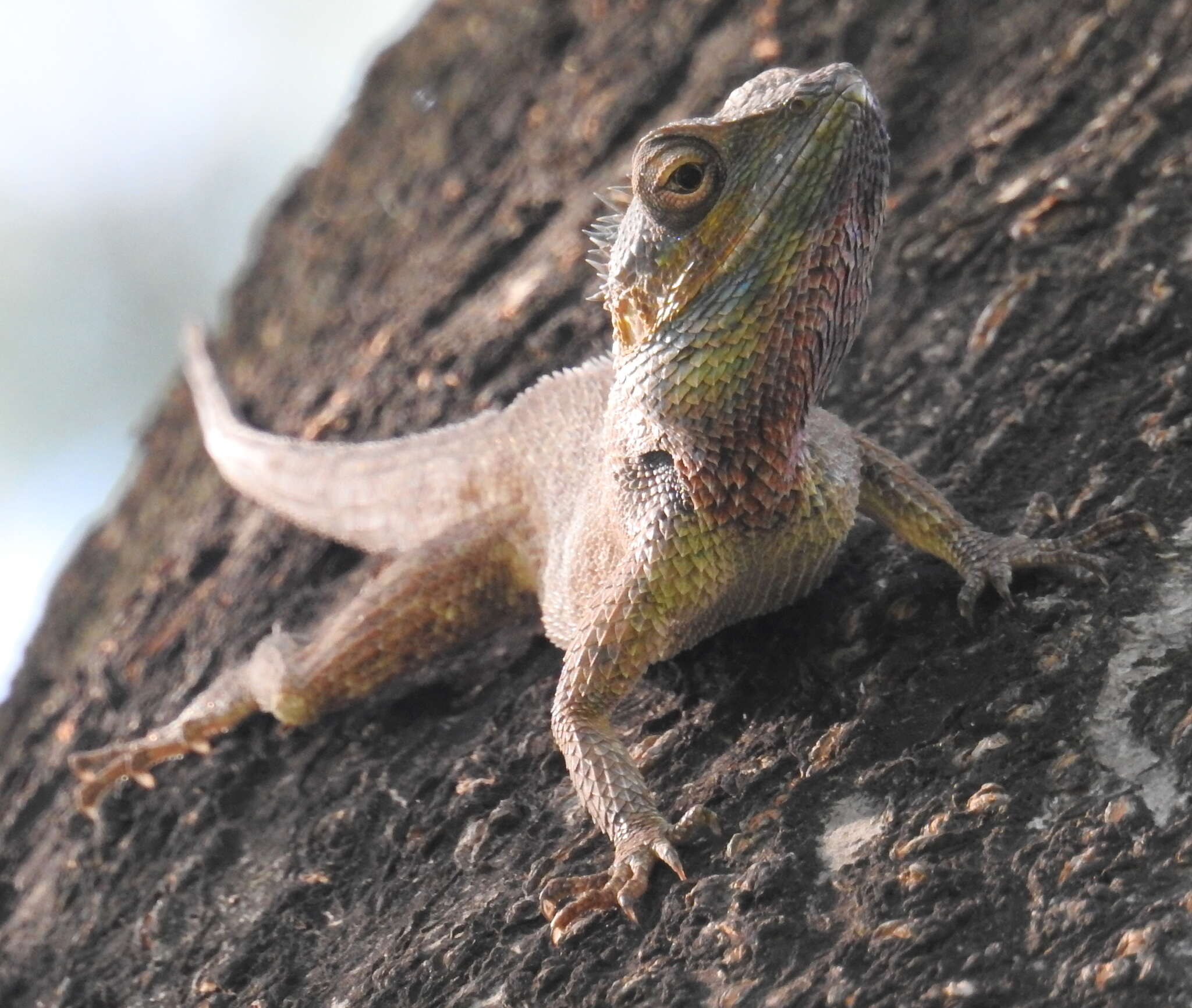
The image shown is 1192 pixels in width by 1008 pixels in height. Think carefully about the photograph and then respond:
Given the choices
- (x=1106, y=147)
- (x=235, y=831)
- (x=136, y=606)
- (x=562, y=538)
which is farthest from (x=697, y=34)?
(x=235, y=831)

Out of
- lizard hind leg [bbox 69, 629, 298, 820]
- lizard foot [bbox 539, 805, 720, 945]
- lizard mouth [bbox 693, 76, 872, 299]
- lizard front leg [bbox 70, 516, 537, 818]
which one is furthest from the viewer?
lizard hind leg [bbox 69, 629, 298, 820]

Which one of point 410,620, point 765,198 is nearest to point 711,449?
point 765,198

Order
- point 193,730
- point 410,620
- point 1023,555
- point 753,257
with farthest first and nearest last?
→ point 193,730
point 410,620
point 1023,555
point 753,257

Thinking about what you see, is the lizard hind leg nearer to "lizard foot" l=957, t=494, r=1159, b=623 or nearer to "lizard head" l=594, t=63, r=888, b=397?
"lizard head" l=594, t=63, r=888, b=397

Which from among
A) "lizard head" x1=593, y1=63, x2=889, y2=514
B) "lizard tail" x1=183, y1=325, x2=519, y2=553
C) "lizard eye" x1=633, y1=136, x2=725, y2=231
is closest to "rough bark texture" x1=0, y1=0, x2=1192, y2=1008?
"lizard tail" x1=183, y1=325, x2=519, y2=553

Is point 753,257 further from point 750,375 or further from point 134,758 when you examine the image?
point 134,758

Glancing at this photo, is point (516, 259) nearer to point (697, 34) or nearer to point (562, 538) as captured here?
point (697, 34)
